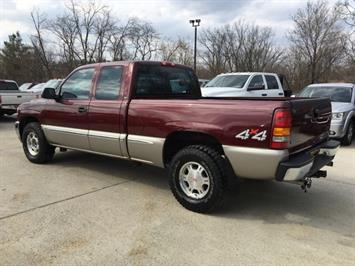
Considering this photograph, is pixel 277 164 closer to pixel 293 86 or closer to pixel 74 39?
pixel 293 86

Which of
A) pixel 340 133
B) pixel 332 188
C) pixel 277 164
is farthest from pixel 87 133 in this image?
pixel 340 133

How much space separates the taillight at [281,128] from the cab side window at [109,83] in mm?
2395

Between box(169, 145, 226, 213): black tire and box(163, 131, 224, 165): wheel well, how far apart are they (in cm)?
9

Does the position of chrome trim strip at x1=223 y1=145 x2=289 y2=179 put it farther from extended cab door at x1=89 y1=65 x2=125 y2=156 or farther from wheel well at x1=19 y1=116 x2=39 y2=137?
wheel well at x1=19 y1=116 x2=39 y2=137

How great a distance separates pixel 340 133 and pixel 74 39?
3434 centimetres

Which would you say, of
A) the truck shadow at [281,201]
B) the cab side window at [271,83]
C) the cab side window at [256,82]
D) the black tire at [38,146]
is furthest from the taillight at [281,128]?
the cab side window at [271,83]

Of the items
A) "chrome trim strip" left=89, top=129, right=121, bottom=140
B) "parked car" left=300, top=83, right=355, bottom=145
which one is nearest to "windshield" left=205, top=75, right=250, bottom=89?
"parked car" left=300, top=83, right=355, bottom=145

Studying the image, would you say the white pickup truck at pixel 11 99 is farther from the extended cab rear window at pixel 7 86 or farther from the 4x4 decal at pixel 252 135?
the 4x4 decal at pixel 252 135

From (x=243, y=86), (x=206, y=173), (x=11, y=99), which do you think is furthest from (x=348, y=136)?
(x=11, y=99)

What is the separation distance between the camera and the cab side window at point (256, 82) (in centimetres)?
1198

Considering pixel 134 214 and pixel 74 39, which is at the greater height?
pixel 74 39

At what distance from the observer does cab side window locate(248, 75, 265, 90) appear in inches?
472

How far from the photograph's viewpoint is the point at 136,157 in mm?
5145

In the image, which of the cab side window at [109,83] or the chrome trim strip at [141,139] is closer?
the chrome trim strip at [141,139]
